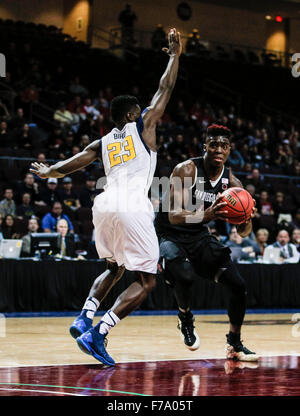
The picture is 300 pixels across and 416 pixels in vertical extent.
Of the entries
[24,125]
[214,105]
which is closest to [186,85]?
[214,105]

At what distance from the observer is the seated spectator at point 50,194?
13.6m

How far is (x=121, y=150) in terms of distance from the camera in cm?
Answer: 551

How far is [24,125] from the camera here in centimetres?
1540

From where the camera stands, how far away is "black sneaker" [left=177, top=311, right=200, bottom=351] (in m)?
5.89

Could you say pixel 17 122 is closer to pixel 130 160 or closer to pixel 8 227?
pixel 8 227

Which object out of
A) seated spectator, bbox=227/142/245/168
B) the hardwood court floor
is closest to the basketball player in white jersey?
the hardwood court floor

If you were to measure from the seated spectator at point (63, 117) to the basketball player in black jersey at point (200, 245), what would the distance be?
1128 centimetres

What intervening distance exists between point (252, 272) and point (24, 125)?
19.5ft

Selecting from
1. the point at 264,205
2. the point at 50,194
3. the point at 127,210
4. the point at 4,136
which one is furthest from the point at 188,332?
the point at 264,205

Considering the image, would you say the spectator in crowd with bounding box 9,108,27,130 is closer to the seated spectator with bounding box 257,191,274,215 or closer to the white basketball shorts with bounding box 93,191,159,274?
the seated spectator with bounding box 257,191,274,215

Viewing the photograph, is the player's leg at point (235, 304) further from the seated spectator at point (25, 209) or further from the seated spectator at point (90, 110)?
the seated spectator at point (90, 110)

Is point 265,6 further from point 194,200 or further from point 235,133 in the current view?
point 194,200

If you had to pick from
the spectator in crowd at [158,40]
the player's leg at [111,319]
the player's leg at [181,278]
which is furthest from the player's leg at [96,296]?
the spectator in crowd at [158,40]

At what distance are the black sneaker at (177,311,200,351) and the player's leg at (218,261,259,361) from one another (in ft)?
0.89
